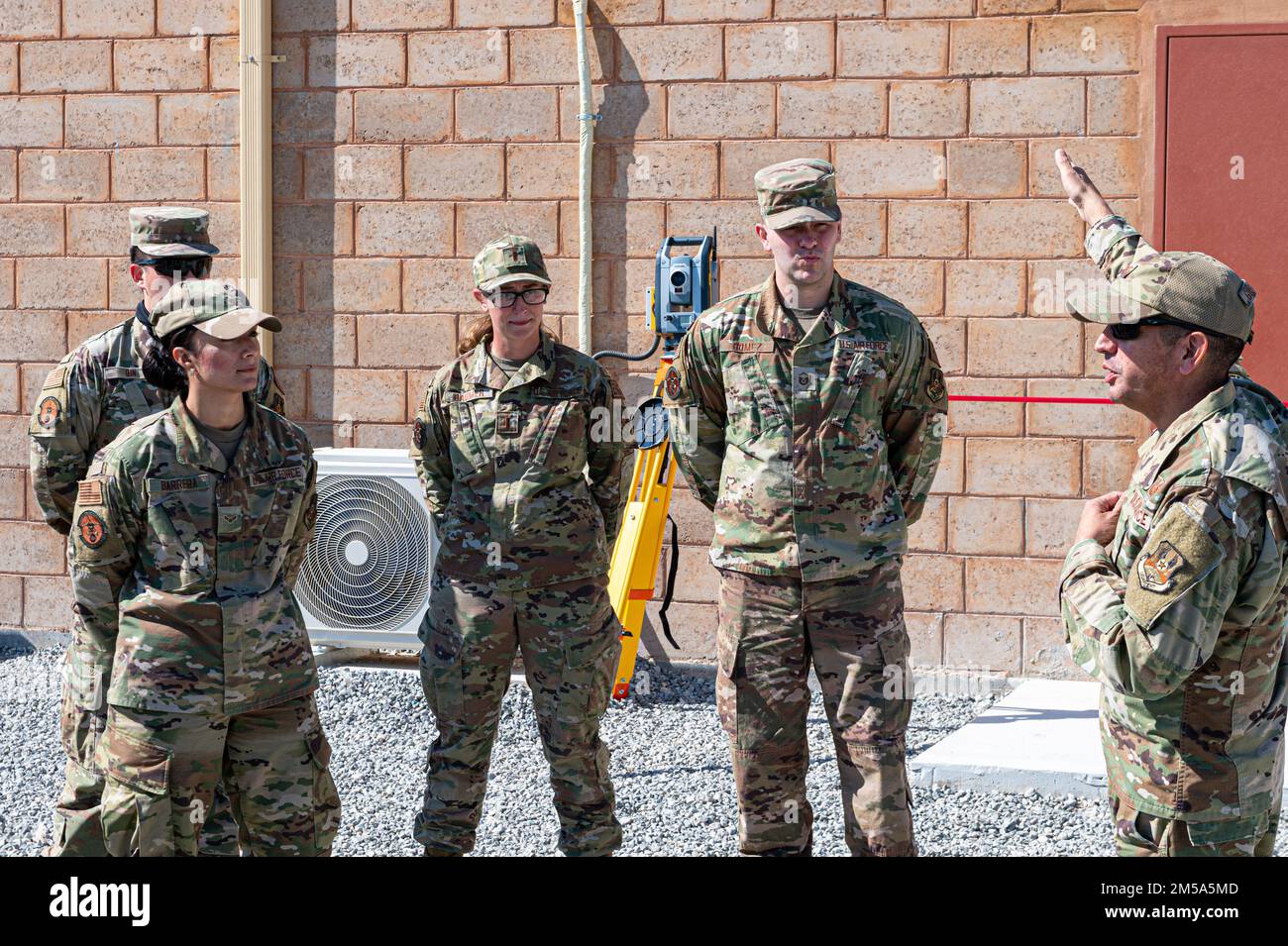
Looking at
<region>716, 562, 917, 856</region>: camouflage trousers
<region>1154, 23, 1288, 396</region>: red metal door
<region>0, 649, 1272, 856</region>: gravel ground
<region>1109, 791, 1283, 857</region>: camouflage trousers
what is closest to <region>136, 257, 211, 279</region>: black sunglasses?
<region>716, 562, 917, 856</region>: camouflage trousers

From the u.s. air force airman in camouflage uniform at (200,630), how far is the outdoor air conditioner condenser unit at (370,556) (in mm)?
3177

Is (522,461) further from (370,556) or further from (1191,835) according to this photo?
(370,556)

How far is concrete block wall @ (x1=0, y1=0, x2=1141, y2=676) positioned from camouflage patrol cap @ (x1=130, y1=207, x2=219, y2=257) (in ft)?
9.64

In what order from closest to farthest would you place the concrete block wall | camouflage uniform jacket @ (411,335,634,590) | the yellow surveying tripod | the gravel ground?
1. camouflage uniform jacket @ (411,335,634,590)
2. the gravel ground
3. the yellow surveying tripod
4. the concrete block wall

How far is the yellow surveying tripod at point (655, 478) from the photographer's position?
6.20 metres

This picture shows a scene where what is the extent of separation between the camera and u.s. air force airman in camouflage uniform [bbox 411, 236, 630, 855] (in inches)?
171

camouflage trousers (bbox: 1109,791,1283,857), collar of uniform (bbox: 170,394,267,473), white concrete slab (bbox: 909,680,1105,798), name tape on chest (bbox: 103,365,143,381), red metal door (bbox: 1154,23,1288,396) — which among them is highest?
red metal door (bbox: 1154,23,1288,396)

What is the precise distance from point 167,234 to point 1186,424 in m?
2.97

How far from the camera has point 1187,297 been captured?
2873mm

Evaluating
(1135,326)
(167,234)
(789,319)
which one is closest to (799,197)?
(789,319)

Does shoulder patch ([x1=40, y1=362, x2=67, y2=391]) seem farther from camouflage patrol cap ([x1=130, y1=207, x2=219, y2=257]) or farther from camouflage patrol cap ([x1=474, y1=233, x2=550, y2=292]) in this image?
camouflage patrol cap ([x1=474, y1=233, x2=550, y2=292])

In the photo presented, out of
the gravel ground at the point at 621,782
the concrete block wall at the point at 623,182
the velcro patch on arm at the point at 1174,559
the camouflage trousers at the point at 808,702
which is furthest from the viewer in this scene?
the concrete block wall at the point at 623,182

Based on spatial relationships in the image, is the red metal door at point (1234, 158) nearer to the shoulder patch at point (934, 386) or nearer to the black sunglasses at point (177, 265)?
the shoulder patch at point (934, 386)

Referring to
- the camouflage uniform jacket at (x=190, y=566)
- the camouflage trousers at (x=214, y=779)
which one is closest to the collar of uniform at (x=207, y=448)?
the camouflage uniform jacket at (x=190, y=566)
